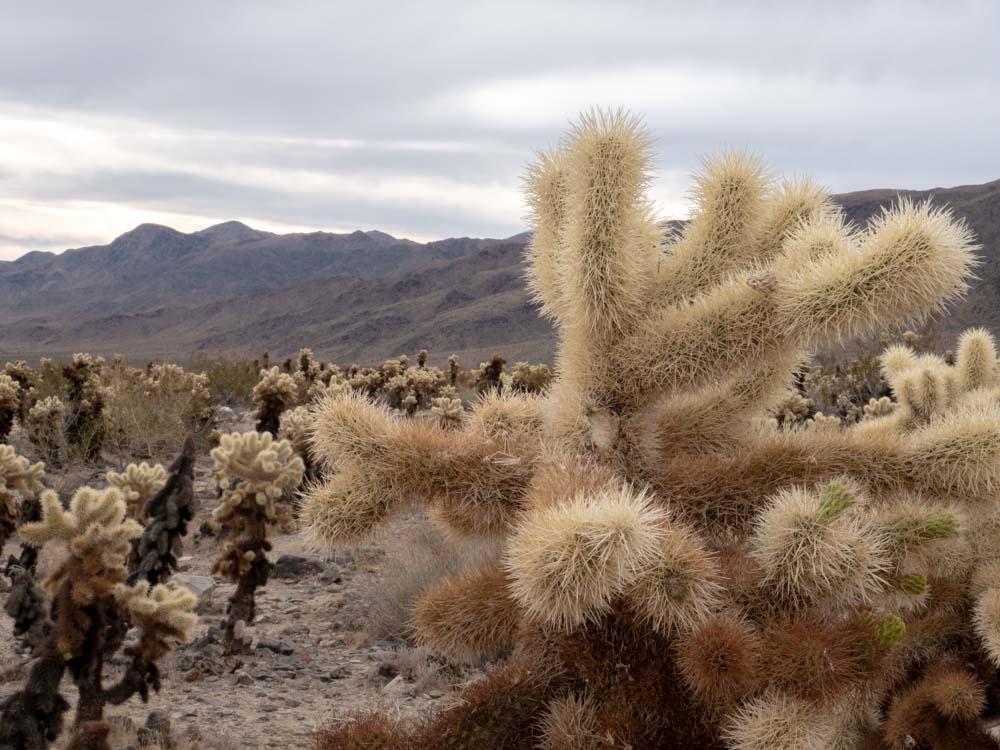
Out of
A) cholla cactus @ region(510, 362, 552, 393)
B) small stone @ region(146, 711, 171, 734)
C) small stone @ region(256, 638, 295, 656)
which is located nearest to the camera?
small stone @ region(146, 711, 171, 734)

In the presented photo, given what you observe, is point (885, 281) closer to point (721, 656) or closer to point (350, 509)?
point (721, 656)

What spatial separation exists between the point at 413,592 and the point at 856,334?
4252mm

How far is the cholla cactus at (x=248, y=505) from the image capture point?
4766mm

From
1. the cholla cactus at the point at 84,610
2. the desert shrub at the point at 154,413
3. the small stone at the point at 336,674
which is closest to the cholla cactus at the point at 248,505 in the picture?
the small stone at the point at 336,674

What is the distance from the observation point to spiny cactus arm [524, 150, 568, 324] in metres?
3.06

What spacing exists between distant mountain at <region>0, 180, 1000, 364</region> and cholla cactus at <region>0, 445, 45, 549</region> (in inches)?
604

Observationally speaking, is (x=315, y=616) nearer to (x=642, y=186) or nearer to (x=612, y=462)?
(x=612, y=462)

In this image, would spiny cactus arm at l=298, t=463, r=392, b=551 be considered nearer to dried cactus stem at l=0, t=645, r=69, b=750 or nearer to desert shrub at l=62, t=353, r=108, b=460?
dried cactus stem at l=0, t=645, r=69, b=750

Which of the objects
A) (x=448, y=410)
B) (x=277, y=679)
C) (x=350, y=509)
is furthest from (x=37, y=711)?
(x=448, y=410)

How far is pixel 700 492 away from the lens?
2.76 m

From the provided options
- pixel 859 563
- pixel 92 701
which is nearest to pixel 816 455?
pixel 859 563

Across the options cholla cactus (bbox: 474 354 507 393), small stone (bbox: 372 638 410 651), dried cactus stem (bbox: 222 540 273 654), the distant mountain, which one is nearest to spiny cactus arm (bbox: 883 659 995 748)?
small stone (bbox: 372 638 410 651)

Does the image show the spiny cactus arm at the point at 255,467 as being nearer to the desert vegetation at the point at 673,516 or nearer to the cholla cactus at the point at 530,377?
the desert vegetation at the point at 673,516

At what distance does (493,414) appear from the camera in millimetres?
3424
